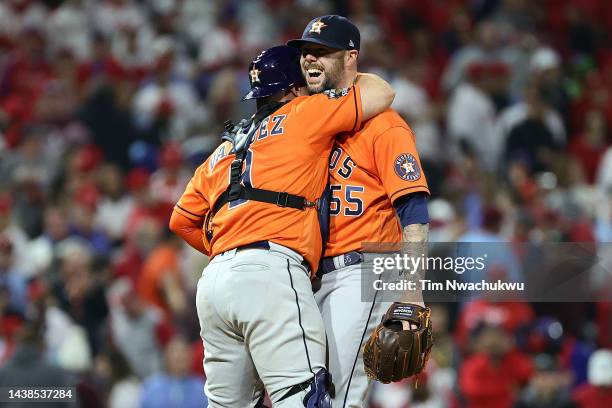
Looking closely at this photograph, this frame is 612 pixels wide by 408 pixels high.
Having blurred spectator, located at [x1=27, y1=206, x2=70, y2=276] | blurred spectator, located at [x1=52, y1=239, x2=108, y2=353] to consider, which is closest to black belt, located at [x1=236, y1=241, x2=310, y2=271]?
blurred spectator, located at [x1=52, y1=239, x2=108, y2=353]

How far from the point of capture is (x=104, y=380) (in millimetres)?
8039

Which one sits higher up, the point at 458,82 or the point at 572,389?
the point at 458,82

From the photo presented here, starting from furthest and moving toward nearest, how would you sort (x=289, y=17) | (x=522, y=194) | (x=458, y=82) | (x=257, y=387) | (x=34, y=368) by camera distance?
(x=289, y=17)
(x=458, y=82)
(x=522, y=194)
(x=34, y=368)
(x=257, y=387)

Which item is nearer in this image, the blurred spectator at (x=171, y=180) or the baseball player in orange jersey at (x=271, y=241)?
the baseball player in orange jersey at (x=271, y=241)

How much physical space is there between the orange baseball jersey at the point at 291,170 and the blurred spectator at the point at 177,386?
3.32 m

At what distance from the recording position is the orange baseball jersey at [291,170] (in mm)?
4258

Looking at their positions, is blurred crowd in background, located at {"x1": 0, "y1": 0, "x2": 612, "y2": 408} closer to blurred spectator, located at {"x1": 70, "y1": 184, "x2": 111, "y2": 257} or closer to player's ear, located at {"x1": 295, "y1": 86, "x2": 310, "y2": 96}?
blurred spectator, located at {"x1": 70, "y1": 184, "x2": 111, "y2": 257}

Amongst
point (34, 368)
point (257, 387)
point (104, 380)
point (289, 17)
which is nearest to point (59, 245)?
point (104, 380)

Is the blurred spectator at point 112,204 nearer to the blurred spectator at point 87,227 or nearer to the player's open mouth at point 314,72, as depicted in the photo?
the blurred spectator at point 87,227

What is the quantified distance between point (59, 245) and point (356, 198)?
5.36 metres

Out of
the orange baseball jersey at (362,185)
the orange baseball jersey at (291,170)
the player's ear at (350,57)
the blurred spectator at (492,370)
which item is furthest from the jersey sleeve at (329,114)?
the blurred spectator at (492,370)

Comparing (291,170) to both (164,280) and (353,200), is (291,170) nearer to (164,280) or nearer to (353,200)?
(353,200)

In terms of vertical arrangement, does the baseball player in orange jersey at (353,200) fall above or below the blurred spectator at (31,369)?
above

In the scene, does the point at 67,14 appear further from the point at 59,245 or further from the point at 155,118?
the point at 59,245
